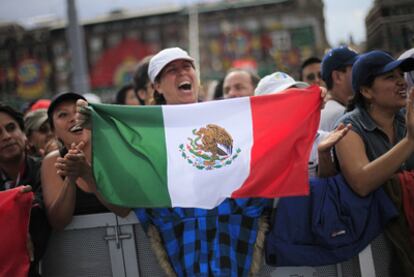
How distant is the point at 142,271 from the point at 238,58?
56.2 metres

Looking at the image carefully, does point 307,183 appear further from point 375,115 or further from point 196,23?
point 196,23

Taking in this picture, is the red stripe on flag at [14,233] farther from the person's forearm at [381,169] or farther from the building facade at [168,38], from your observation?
the building facade at [168,38]

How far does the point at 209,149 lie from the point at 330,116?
1311 millimetres

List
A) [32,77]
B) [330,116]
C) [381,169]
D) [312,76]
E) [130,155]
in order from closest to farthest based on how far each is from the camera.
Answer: [381,169] < [130,155] < [330,116] < [312,76] < [32,77]

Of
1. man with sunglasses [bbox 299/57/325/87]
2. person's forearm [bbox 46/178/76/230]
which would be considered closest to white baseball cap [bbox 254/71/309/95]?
person's forearm [bbox 46/178/76/230]

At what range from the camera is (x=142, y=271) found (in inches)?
109

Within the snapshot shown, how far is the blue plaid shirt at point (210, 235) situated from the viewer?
104 inches

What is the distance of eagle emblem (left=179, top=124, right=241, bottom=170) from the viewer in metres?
2.72

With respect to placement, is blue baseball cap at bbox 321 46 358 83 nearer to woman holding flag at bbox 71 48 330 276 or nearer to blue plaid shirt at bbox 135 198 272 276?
woman holding flag at bbox 71 48 330 276

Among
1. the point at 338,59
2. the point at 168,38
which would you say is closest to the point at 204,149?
the point at 338,59

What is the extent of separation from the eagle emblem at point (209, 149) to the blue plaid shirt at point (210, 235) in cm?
22

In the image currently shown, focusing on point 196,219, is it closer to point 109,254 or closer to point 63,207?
point 109,254

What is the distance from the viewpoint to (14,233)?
272cm

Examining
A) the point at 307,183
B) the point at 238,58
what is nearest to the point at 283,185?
the point at 307,183
